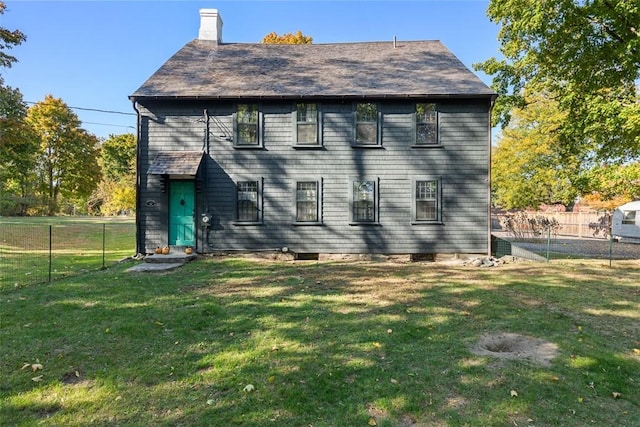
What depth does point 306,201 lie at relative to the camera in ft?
37.5

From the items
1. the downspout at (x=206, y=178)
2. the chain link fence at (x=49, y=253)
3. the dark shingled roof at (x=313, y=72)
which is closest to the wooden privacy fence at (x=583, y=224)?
the dark shingled roof at (x=313, y=72)

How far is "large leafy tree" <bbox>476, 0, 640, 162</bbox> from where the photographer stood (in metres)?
10.1

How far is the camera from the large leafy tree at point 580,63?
33.2 ft

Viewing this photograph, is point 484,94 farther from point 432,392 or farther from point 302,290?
point 432,392

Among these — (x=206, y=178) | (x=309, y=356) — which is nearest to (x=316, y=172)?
(x=206, y=178)

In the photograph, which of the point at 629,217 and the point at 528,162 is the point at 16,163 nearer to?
the point at 528,162

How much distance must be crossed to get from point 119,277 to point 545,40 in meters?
14.8

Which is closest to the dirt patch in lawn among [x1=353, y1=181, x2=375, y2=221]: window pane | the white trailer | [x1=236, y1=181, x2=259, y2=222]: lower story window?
[x1=353, y1=181, x2=375, y2=221]: window pane

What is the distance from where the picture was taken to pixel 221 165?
11391mm

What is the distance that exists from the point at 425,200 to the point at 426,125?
2.44 m

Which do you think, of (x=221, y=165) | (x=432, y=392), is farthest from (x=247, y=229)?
(x=432, y=392)

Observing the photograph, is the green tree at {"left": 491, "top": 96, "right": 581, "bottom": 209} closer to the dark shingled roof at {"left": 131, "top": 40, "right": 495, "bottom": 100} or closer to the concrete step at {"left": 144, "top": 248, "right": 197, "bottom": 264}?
the dark shingled roof at {"left": 131, "top": 40, "right": 495, "bottom": 100}

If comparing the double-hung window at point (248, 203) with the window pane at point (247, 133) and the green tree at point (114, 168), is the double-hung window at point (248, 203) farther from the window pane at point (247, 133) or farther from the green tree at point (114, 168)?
the green tree at point (114, 168)

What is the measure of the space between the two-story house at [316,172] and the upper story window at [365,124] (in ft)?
0.11
